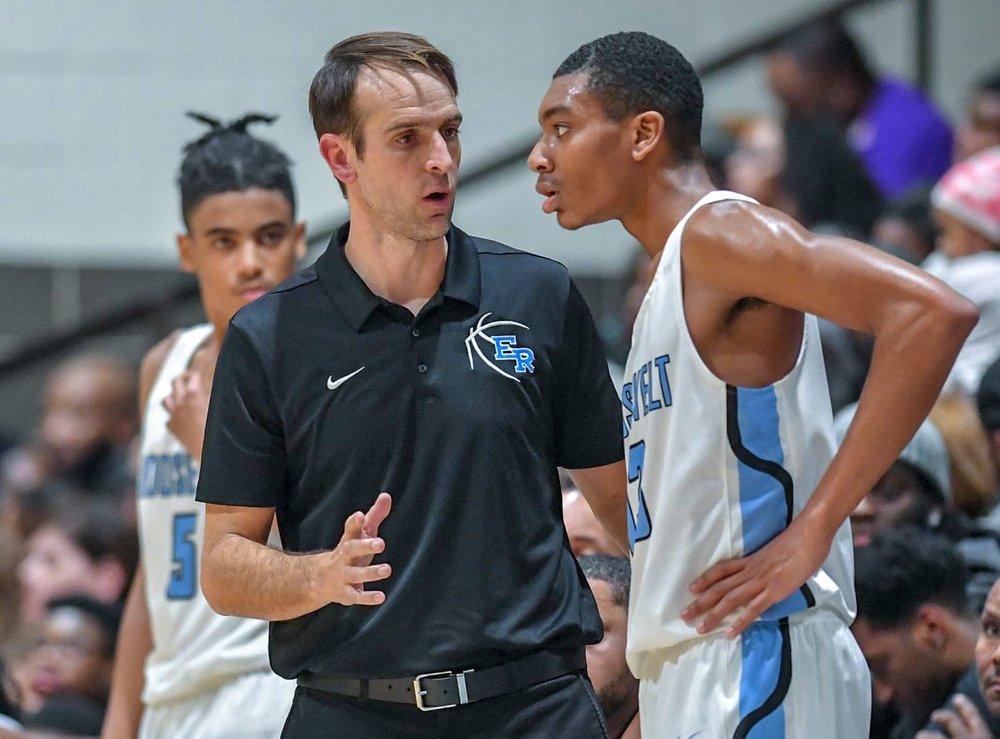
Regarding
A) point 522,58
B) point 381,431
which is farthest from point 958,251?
point 381,431

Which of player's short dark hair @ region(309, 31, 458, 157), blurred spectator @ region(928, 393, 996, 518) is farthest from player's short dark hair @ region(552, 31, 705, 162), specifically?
blurred spectator @ region(928, 393, 996, 518)

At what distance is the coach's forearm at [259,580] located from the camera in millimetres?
2652

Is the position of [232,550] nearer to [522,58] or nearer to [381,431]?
[381,431]

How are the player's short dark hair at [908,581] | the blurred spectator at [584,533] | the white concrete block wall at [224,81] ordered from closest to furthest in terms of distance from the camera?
the blurred spectator at [584,533] → the player's short dark hair at [908,581] → the white concrete block wall at [224,81]

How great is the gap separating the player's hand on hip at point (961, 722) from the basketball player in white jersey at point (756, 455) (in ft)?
3.85

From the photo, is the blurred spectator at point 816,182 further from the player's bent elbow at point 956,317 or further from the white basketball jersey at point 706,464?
the player's bent elbow at point 956,317

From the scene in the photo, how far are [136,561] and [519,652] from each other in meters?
4.20

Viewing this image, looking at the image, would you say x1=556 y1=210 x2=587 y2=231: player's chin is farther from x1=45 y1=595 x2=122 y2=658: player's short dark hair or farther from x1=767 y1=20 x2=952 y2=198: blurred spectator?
x1=767 y1=20 x2=952 y2=198: blurred spectator

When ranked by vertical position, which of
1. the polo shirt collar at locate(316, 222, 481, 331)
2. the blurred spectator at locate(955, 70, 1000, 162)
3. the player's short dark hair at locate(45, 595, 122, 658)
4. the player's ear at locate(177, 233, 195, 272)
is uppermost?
the blurred spectator at locate(955, 70, 1000, 162)

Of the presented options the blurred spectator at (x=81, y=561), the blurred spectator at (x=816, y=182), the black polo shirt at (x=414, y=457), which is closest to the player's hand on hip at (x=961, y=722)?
the black polo shirt at (x=414, y=457)

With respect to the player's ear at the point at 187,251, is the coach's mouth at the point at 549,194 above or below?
below

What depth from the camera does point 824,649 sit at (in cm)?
286

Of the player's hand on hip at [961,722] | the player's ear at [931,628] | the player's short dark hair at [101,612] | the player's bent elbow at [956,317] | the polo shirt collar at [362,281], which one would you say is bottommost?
the player's hand on hip at [961,722]

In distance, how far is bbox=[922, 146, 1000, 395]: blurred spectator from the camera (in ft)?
19.6
